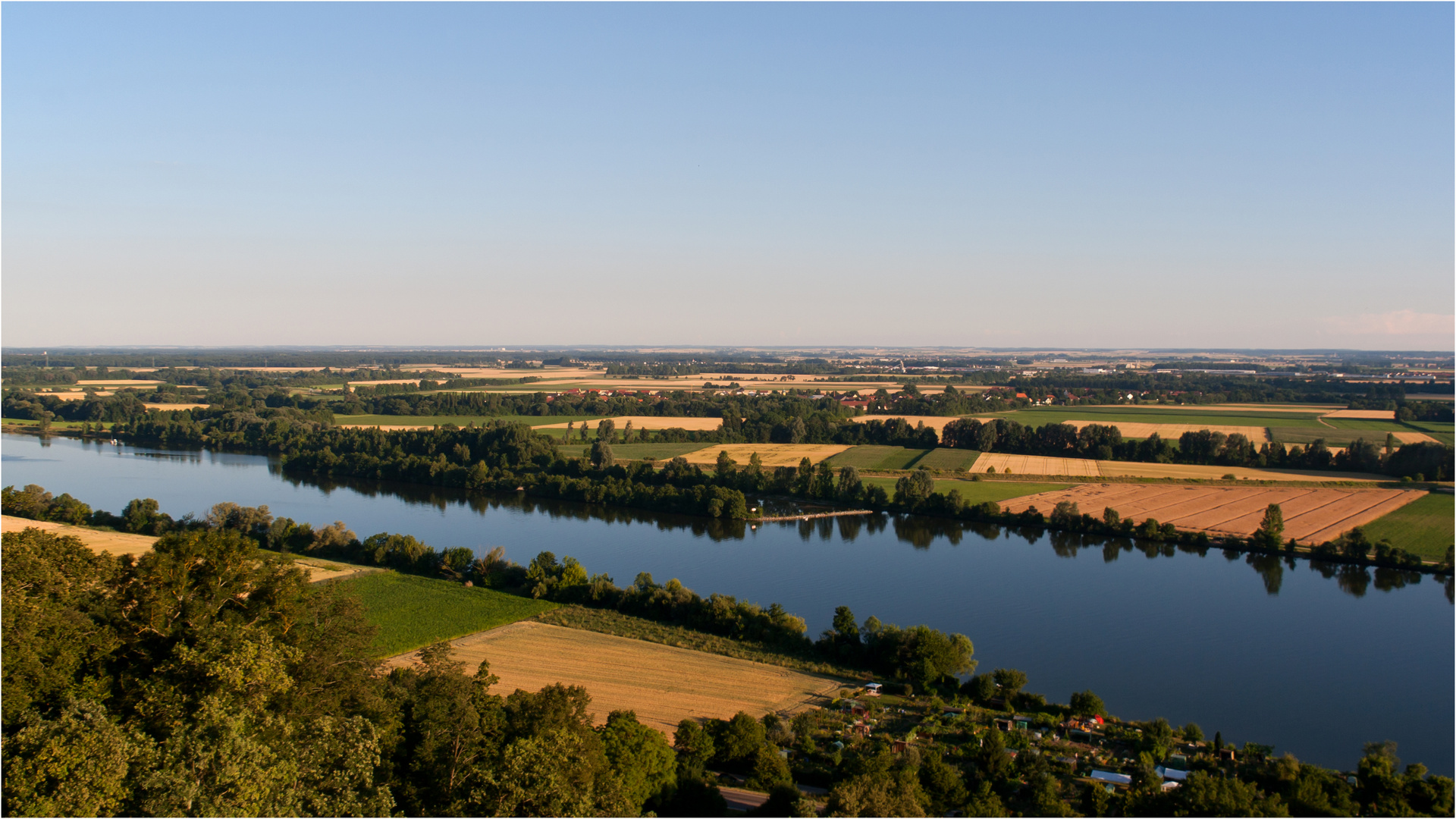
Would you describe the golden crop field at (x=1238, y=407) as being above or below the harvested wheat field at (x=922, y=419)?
above

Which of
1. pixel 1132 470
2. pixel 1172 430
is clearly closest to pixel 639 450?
pixel 1132 470

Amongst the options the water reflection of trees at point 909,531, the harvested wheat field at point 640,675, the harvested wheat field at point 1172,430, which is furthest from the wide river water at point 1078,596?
the harvested wheat field at point 1172,430

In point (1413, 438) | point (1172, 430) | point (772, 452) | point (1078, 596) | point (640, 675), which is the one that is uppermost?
point (1413, 438)

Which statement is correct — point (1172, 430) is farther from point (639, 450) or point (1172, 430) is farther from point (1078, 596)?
point (1078, 596)

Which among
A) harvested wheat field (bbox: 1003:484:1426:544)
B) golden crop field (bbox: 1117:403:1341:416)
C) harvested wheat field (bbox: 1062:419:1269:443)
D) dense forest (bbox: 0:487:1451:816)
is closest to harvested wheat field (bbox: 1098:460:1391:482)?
harvested wheat field (bbox: 1003:484:1426:544)

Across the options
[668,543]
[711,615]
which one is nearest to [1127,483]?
[668,543]

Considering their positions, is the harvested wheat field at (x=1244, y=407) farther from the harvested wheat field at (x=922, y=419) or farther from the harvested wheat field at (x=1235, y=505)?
the harvested wheat field at (x=1235, y=505)

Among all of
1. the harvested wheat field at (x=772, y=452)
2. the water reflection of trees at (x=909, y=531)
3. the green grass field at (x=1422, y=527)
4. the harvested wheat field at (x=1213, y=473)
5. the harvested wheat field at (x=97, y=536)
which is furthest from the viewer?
the harvested wheat field at (x=772, y=452)
